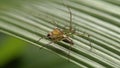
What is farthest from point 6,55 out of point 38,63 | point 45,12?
point 45,12

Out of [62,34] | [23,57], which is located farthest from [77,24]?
[23,57]

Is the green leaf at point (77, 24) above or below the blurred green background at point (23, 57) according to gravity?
above

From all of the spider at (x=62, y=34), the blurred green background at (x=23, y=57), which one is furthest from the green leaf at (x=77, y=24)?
the blurred green background at (x=23, y=57)

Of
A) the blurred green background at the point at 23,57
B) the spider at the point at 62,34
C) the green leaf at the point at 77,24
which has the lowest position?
the blurred green background at the point at 23,57

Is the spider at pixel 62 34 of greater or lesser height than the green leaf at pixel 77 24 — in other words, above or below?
below

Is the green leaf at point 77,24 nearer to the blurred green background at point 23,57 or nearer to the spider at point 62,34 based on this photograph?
the spider at point 62,34

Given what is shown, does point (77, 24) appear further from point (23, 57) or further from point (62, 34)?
point (23, 57)

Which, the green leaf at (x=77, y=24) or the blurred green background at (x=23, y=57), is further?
the blurred green background at (x=23, y=57)
